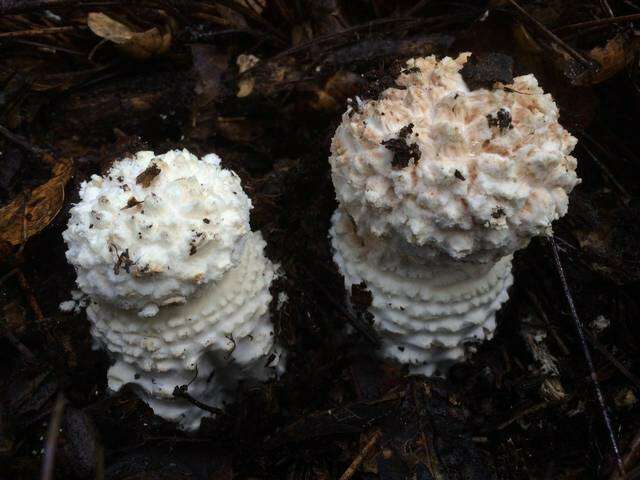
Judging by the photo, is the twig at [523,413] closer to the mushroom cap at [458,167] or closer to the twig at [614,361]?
the twig at [614,361]

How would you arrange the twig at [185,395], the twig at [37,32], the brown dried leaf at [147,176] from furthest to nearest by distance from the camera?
the twig at [37,32] < the twig at [185,395] < the brown dried leaf at [147,176]

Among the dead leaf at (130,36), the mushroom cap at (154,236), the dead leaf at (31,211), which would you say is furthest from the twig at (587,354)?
the dead leaf at (31,211)

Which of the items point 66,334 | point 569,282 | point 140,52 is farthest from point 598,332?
point 140,52

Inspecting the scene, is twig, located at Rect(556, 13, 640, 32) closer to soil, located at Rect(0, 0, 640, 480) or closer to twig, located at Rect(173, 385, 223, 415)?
soil, located at Rect(0, 0, 640, 480)

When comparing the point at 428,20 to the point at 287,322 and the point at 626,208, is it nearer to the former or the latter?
the point at 626,208

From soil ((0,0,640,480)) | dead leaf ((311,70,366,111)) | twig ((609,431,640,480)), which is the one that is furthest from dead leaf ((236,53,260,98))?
twig ((609,431,640,480))

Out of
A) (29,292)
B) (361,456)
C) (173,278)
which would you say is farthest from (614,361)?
(29,292)

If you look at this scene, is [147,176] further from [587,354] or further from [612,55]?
[612,55]
